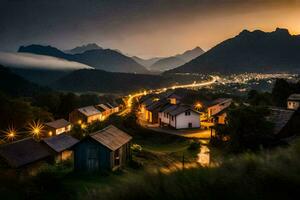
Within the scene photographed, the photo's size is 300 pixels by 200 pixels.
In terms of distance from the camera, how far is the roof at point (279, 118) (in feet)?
100

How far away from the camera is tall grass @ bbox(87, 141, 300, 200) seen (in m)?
5.63

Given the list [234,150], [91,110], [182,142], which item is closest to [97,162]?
[234,150]

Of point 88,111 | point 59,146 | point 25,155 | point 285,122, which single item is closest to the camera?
point 285,122

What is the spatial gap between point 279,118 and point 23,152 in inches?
1025

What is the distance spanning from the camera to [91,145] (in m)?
29.5

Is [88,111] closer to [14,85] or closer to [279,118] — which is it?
[279,118]

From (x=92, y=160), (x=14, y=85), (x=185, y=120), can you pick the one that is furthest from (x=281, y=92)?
(x=14, y=85)

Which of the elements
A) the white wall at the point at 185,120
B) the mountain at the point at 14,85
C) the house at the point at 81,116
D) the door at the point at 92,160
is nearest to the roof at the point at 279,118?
the door at the point at 92,160

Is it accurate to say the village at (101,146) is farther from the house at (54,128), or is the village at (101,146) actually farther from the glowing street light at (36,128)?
the glowing street light at (36,128)

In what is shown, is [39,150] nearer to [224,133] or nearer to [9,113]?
[224,133]

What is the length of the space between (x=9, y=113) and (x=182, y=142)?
45527 millimetres

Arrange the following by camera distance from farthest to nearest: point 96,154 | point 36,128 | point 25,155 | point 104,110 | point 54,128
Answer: point 104,110
point 54,128
point 36,128
point 25,155
point 96,154

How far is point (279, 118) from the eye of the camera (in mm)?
32281

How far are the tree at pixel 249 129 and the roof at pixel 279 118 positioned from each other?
2015mm
